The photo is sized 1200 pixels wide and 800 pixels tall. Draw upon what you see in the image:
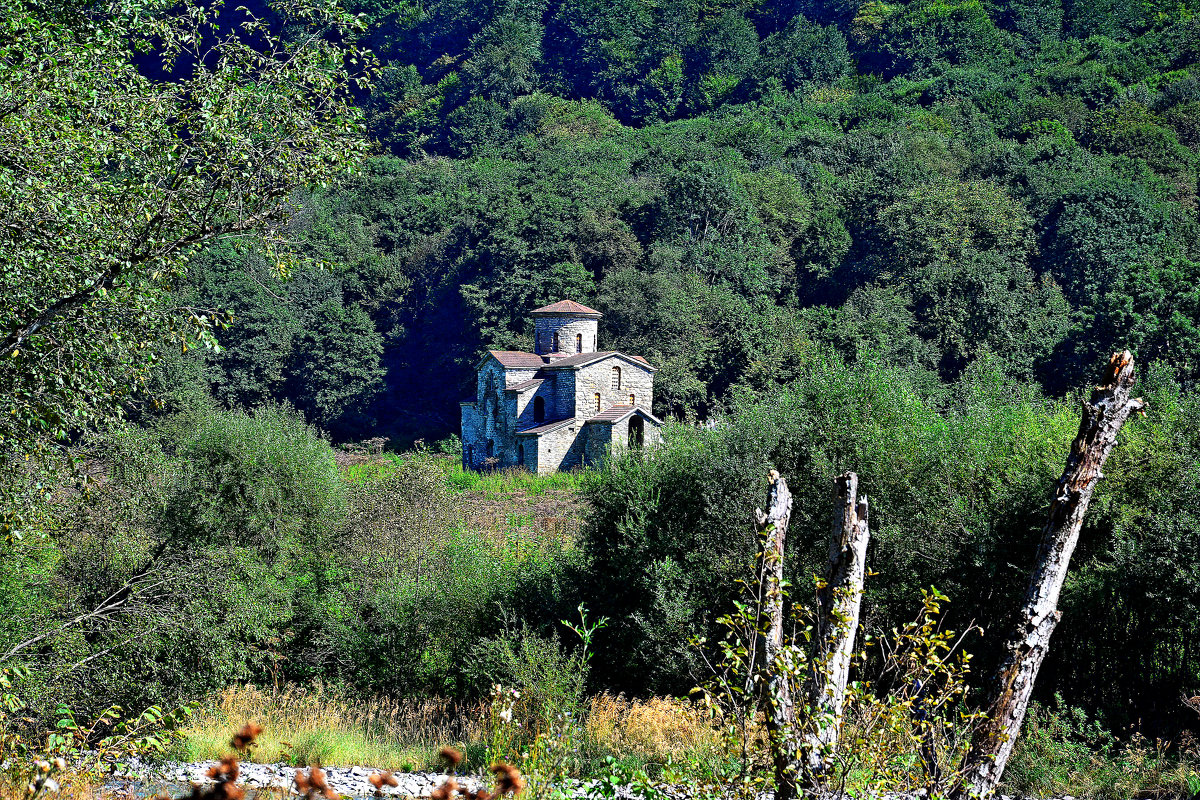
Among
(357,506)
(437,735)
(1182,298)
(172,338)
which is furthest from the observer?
(1182,298)

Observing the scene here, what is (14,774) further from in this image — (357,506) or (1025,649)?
(357,506)

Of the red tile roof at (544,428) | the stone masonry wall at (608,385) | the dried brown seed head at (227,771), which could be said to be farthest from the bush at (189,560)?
the stone masonry wall at (608,385)

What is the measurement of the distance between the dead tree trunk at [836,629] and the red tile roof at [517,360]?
1654 inches

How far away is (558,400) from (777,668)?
4153cm

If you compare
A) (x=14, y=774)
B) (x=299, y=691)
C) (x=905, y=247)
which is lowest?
(x=299, y=691)

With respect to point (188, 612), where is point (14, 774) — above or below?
above

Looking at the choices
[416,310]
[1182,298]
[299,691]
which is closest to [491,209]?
[416,310]

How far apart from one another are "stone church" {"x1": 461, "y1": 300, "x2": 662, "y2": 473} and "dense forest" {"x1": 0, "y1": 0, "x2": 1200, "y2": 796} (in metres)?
3.54

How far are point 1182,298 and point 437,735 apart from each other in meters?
33.0

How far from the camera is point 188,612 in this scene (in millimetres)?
14781

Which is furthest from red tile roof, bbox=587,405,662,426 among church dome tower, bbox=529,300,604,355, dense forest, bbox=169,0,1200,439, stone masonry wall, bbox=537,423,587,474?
dense forest, bbox=169,0,1200,439

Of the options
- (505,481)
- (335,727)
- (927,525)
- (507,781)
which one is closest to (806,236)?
(505,481)

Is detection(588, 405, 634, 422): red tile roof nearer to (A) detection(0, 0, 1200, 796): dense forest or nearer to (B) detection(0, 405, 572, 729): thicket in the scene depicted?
(A) detection(0, 0, 1200, 796): dense forest

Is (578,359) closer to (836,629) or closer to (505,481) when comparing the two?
(505,481)
